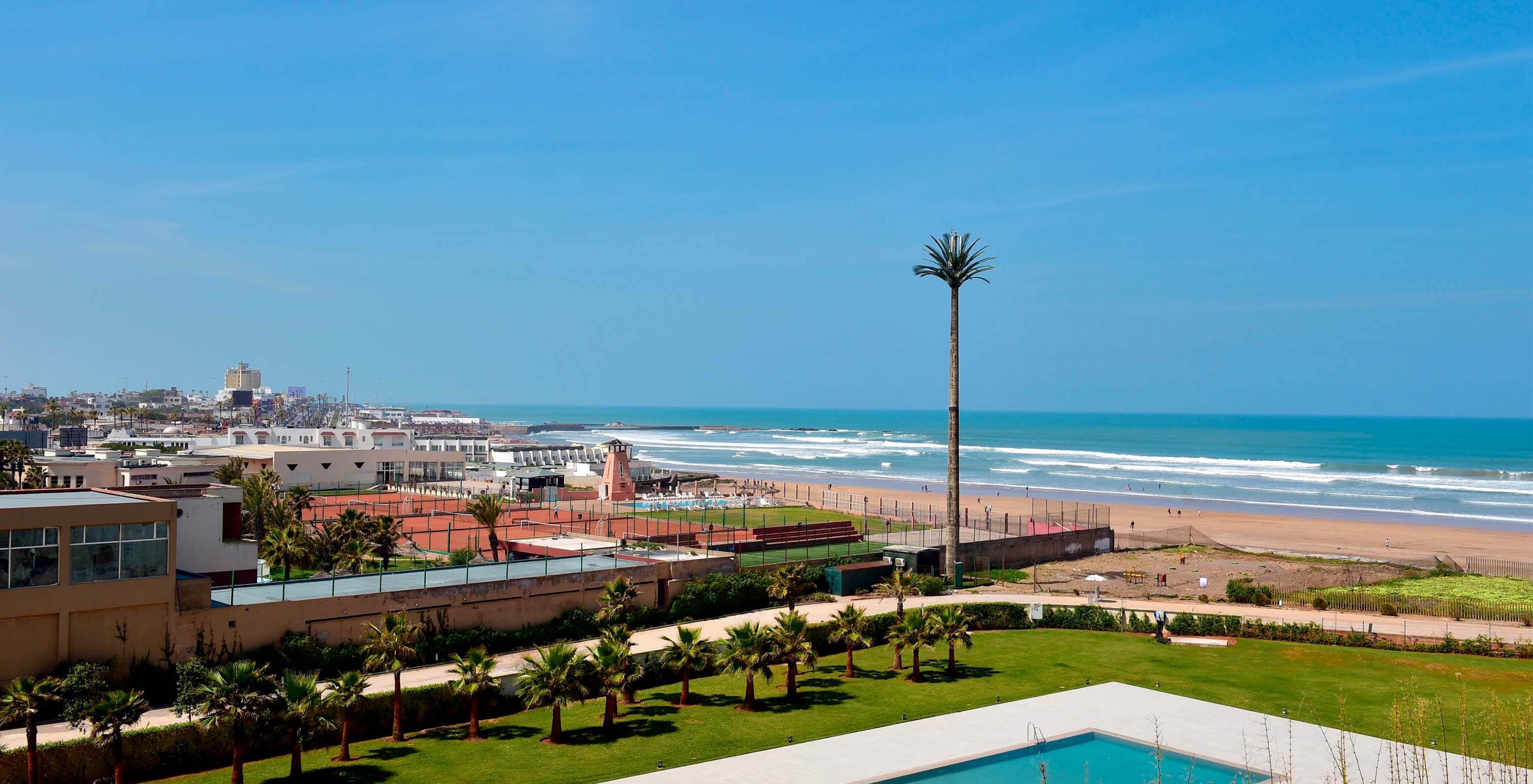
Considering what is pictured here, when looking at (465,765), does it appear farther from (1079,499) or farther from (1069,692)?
(1079,499)

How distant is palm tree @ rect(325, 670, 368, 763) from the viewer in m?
21.4

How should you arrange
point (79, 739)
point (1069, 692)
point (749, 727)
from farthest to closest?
point (1069, 692), point (749, 727), point (79, 739)

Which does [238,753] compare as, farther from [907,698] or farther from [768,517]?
[768,517]

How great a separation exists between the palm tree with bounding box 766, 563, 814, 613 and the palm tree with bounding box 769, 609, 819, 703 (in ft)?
13.2

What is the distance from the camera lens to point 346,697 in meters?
21.5

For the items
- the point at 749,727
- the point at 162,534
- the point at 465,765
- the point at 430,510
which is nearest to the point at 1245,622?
the point at 749,727

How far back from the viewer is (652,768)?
2117 cm

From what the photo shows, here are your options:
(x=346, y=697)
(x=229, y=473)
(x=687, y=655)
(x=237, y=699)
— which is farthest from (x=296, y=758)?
(x=229, y=473)

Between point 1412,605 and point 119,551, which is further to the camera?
point 1412,605

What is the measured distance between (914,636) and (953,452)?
17.8m

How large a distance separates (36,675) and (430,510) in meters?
30.4

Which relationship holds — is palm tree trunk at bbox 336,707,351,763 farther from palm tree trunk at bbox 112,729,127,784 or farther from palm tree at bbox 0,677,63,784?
palm tree at bbox 0,677,63,784

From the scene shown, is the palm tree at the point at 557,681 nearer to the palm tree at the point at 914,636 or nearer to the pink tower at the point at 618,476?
the palm tree at the point at 914,636

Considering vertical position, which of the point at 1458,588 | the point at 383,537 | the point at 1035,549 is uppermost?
the point at 383,537
